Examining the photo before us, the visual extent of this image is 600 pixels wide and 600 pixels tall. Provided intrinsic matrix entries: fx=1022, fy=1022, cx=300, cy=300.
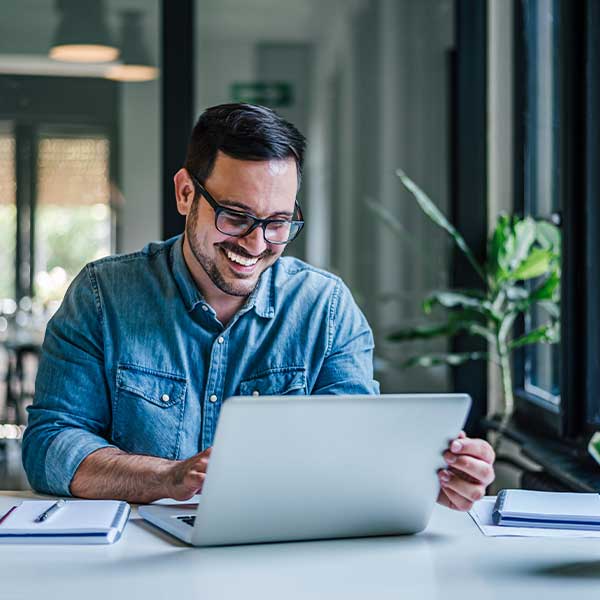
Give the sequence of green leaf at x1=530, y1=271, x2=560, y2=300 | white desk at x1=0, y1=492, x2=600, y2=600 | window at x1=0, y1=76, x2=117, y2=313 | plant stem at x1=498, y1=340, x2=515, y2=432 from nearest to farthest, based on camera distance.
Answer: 1. white desk at x1=0, y1=492, x2=600, y2=600
2. green leaf at x1=530, y1=271, x2=560, y2=300
3. plant stem at x1=498, y1=340, x2=515, y2=432
4. window at x1=0, y1=76, x2=117, y2=313

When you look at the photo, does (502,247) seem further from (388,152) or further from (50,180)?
(50,180)

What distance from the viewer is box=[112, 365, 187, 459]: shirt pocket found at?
1.91 meters

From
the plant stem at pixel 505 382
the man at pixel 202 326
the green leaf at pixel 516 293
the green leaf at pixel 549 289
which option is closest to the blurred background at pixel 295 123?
the plant stem at pixel 505 382

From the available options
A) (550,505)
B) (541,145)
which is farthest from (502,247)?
(550,505)

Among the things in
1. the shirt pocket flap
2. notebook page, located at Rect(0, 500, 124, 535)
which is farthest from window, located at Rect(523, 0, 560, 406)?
notebook page, located at Rect(0, 500, 124, 535)

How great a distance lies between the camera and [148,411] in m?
1.92

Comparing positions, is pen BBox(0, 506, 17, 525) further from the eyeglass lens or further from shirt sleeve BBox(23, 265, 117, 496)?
the eyeglass lens

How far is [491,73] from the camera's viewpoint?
3.99 m

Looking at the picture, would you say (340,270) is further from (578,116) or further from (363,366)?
(363,366)

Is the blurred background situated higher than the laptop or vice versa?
the blurred background

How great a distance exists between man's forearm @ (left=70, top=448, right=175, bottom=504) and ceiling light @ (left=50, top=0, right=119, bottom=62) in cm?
247

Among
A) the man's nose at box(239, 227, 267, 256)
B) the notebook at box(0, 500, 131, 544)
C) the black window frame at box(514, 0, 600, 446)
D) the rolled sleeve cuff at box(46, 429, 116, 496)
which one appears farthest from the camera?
the black window frame at box(514, 0, 600, 446)

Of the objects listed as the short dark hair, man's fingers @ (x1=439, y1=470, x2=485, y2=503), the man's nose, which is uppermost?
the short dark hair

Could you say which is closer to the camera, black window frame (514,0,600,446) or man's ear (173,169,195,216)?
man's ear (173,169,195,216)
